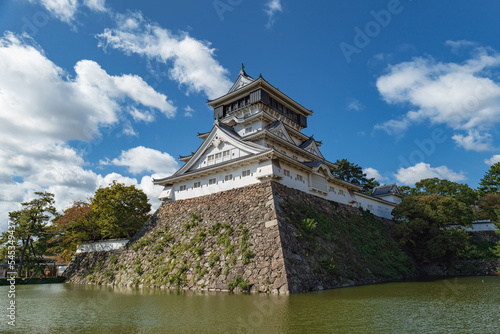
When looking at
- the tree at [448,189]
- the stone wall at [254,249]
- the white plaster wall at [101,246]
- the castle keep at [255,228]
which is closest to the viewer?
the stone wall at [254,249]

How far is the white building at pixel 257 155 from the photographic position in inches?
847

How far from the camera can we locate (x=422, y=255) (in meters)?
26.1

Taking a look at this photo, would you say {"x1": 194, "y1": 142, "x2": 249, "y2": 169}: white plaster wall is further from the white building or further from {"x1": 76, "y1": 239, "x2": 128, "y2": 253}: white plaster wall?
{"x1": 76, "y1": 239, "x2": 128, "y2": 253}: white plaster wall

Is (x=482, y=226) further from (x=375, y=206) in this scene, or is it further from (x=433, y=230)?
(x=375, y=206)

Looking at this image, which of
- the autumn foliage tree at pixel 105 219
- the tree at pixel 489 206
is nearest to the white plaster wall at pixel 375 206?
the tree at pixel 489 206

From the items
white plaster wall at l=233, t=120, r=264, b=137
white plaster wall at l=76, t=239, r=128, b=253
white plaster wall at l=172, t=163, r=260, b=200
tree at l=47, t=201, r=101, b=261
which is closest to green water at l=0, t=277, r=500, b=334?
white plaster wall at l=172, t=163, r=260, b=200

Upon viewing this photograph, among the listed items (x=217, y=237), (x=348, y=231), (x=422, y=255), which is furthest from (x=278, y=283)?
(x=422, y=255)

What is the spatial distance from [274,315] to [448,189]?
38.0 metres

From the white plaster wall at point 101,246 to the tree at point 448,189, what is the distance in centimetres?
3702

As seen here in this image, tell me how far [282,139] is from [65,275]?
22393 millimetres

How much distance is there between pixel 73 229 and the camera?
2755cm

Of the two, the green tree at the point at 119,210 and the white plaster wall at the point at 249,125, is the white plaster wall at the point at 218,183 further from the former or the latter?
the white plaster wall at the point at 249,125

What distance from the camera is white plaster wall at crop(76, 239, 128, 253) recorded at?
25.2 m

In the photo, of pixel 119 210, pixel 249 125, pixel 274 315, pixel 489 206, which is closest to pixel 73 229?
pixel 119 210
